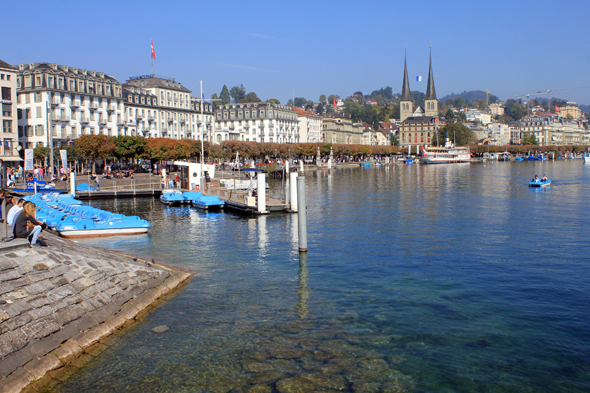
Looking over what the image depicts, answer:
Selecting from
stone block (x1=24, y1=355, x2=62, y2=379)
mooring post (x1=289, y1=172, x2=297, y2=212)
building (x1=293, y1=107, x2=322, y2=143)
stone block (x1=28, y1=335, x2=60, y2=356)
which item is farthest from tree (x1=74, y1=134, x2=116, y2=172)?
building (x1=293, y1=107, x2=322, y2=143)

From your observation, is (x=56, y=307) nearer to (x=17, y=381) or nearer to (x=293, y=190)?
(x=17, y=381)

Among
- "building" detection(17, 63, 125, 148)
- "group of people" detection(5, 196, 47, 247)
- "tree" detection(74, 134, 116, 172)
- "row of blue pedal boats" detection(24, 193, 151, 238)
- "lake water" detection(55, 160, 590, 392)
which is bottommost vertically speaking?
"lake water" detection(55, 160, 590, 392)

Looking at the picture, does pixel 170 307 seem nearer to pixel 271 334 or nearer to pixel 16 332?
pixel 271 334

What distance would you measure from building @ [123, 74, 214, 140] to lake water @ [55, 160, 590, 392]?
264 ft

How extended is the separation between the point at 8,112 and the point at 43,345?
233 ft

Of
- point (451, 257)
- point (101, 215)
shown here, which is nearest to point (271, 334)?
point (451, 257)

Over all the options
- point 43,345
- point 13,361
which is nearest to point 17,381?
point 13,361

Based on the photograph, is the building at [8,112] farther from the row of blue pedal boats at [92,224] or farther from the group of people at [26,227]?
the group of people at [26,227]

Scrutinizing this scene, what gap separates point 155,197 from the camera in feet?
176

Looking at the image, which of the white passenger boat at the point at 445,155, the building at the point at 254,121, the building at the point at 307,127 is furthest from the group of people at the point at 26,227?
the white passenger boat at the point at 445,155

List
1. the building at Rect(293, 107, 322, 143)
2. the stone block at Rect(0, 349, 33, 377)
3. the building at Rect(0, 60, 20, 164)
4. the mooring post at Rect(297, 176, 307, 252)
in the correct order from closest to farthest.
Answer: the stone block at Rect(0, 349, 33, 377) → the mooring post at Rect(297, 176, 307, 252) → the building at Rect(0, 60, 20, 164) → the building at Rect(293, 107, 322, 143)

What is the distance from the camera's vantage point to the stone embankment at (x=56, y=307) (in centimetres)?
1129

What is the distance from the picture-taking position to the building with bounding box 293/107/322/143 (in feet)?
580

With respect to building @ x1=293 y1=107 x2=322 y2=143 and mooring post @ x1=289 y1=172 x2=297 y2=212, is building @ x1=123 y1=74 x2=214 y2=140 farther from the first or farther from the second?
mooring post @ x1=289 y1=172 x2=297 y2=212
